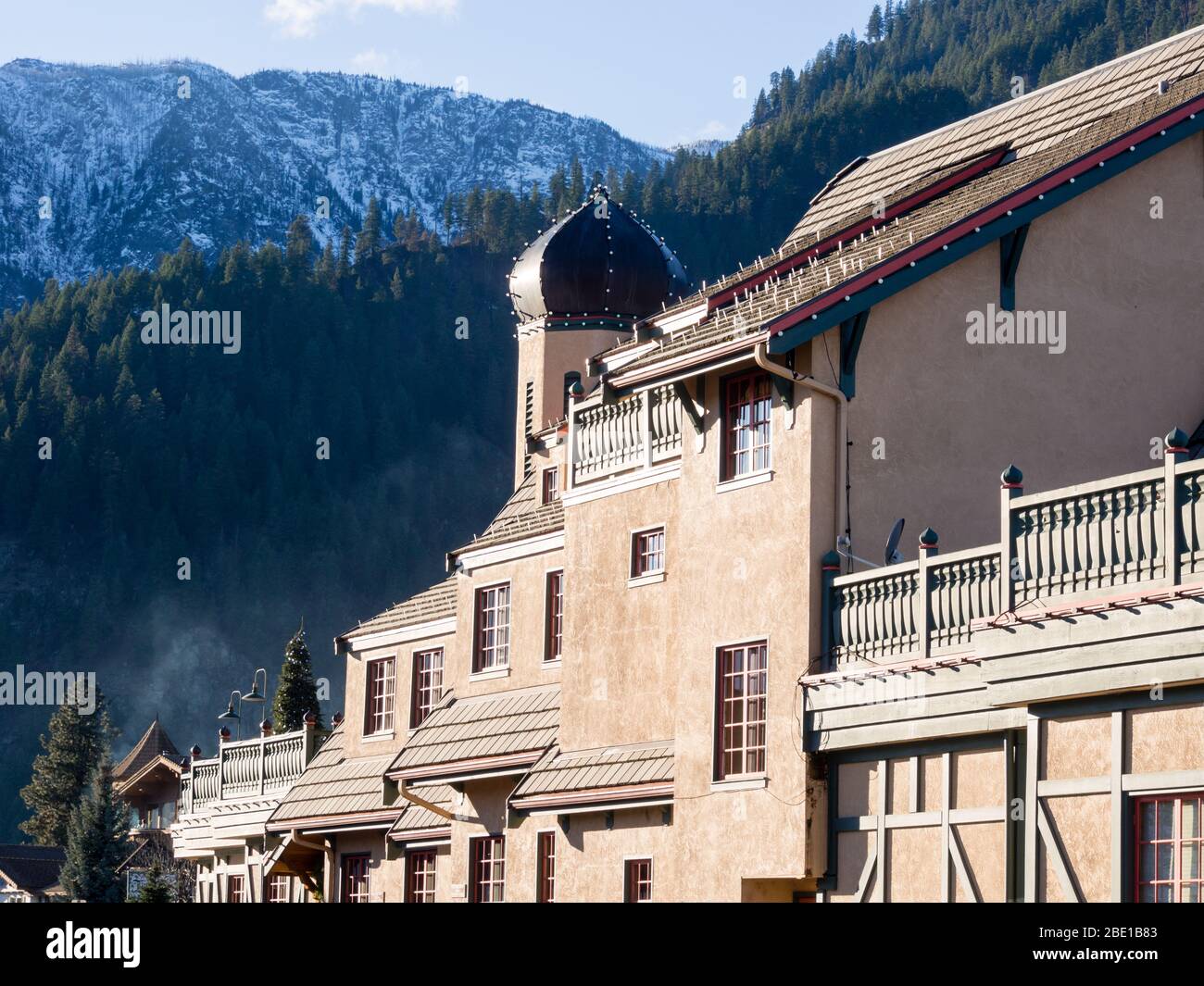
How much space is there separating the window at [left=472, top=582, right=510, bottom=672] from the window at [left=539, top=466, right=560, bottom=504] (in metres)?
2.03

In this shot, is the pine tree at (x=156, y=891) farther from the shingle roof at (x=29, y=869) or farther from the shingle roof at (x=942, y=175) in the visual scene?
the shingle roof at (x=29, y=869)

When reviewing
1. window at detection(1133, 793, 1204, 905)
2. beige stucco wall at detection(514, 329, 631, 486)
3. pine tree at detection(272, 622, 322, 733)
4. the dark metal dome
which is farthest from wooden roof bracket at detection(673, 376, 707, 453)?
pine tree at detection(272, 622, 322, 733)

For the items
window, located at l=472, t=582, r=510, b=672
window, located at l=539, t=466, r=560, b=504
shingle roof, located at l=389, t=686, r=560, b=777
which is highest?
window, located at l=539, t=466, r=560, b=504

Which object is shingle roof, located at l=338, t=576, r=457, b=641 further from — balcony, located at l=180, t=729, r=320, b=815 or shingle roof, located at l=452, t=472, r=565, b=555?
balcony, located at l=180, t=729, r=320, b=815

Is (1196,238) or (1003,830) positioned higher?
(1196,238)

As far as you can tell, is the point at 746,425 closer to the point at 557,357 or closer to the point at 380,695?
the point at 380,695

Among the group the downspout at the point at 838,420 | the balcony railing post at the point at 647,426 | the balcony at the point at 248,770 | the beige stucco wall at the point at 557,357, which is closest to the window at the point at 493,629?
the balcony railing post at the point at 647,426

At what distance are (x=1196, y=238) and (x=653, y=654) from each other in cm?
907

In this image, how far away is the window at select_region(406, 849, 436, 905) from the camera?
35375 mm

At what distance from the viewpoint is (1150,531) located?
1930cm

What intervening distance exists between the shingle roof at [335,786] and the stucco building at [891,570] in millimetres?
3672

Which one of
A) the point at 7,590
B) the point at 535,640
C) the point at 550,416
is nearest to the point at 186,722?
the point at 7,590
